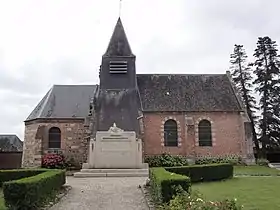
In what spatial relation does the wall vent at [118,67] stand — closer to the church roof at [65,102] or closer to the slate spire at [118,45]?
the slate spire at [118,45]

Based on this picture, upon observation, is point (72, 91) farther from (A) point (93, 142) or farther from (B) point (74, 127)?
(A) point (93, 142)

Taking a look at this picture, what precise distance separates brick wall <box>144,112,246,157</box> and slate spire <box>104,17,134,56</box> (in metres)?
5.16

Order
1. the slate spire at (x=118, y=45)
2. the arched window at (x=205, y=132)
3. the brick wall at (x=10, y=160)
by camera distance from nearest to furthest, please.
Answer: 1. the arched window at (x=205, y=132)
2. the slate spire at (x=118, y=45)
3. the brick wall at (x=10, y=160)

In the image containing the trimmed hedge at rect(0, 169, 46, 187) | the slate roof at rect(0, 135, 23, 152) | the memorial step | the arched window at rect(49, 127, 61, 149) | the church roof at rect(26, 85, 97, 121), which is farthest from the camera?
the slate roof at rect(0, 135, 23, 152)

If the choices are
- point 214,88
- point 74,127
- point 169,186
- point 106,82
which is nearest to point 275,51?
point 214,88

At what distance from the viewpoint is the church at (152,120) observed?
27.1 m

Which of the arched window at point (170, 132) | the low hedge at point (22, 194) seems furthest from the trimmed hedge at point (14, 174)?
the arched window at point (170, 132)

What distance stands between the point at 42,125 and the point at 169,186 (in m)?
20.0

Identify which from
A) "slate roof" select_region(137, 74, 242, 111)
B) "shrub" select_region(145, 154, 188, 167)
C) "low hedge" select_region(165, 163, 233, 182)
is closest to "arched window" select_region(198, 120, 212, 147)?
"slate roof" select_region(137, 74, 242, 111)

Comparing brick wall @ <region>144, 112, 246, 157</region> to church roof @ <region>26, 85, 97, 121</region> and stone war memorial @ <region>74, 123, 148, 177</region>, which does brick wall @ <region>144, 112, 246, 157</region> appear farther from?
church roof @ <region>26, 85, 97, 121</region>

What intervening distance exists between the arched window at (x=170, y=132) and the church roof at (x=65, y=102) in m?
6.43

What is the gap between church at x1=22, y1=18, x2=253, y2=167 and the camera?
1067 inches

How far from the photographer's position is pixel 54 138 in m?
27.8

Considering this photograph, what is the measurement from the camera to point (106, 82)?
27.0 meters
